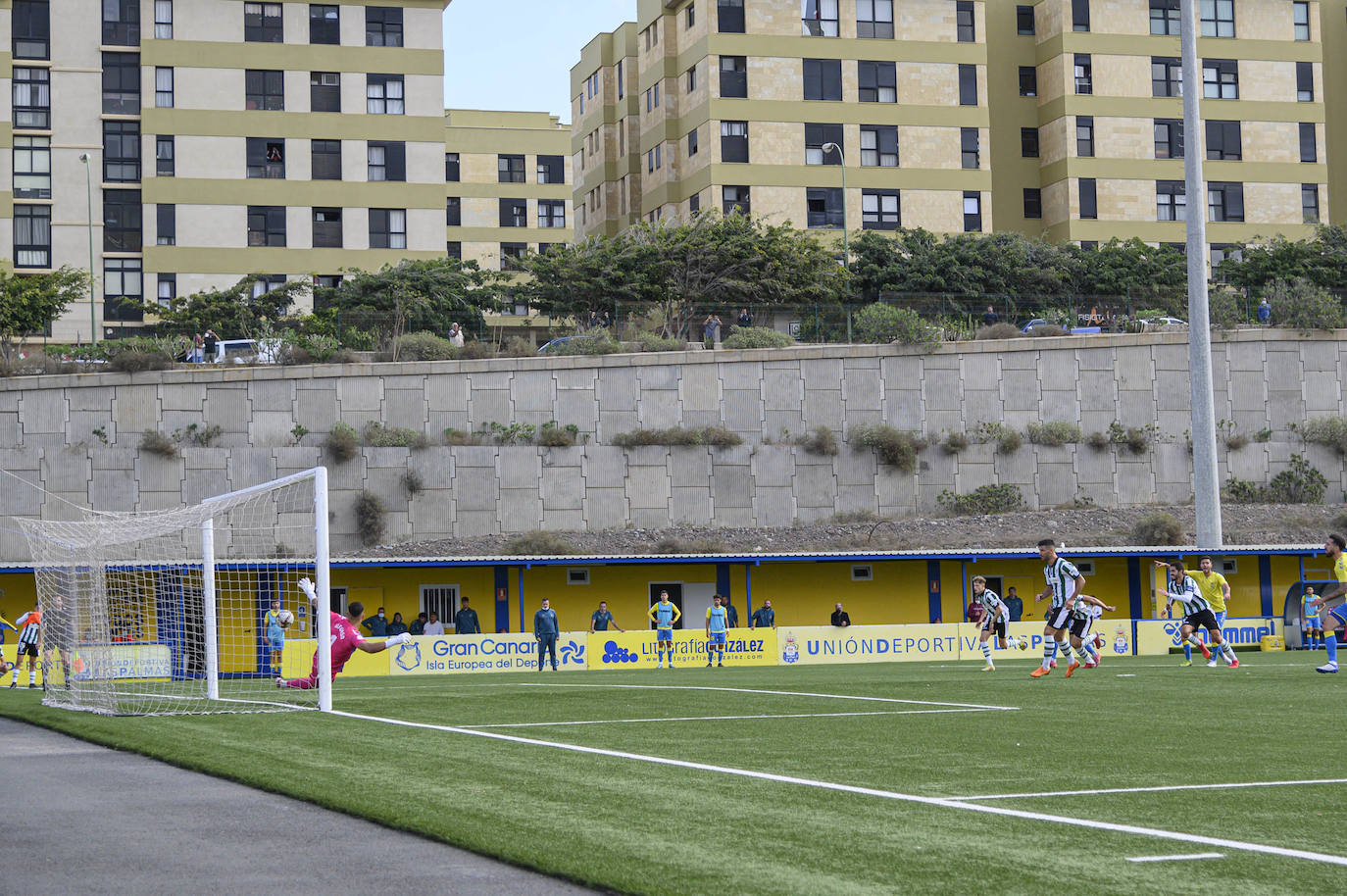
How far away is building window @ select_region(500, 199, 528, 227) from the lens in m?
97.1

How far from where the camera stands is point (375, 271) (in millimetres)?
67250

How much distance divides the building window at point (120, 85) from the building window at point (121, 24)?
63 cm

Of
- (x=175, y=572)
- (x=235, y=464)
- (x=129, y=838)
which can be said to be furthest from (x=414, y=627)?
(x=129, y=838)

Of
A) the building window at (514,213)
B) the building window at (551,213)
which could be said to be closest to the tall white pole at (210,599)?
the building window at (514,213)

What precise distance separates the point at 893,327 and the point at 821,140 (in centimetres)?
2086

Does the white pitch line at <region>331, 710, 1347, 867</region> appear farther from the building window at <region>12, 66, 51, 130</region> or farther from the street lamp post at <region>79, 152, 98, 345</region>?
the building window at <region>12, 66, 51, 130</region>

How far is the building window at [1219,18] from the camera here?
76625 millimetres

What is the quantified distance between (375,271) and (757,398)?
22.9m

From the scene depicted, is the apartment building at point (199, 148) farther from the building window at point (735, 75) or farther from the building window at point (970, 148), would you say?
the building window at point (970, 148)

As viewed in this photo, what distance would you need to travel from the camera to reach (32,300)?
5547 cm

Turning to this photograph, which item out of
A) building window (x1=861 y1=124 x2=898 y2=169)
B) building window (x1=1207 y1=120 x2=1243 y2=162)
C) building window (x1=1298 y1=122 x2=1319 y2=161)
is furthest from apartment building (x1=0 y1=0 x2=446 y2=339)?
building window (x1=1298 y1=122 x2=1319 y2=161)

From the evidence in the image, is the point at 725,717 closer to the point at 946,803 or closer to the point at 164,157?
the point at 946,803

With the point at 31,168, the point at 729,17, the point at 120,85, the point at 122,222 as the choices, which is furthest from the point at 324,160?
the point at 729,17

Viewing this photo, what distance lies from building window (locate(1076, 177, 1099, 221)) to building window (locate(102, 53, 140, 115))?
146 feet
